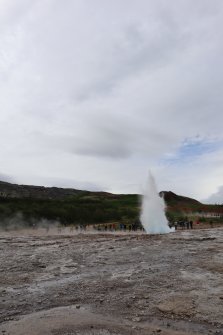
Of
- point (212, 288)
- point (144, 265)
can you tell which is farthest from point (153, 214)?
point (212, 288)

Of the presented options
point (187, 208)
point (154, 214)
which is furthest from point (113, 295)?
point (187, 208)

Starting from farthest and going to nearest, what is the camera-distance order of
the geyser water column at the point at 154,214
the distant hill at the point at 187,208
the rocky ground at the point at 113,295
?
1. the distant hill at the point at 187,208
2. the geyser water column at the point at 154,214
3. the rocky ground at the point at 113,295

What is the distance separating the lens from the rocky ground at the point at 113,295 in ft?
30.6

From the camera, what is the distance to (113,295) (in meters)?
12.1

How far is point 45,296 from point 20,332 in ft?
10.7

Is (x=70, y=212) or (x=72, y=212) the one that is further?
(x=72, y=212)

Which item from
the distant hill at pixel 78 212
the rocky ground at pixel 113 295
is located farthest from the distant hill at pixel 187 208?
the rocky ground at pixel 113 295

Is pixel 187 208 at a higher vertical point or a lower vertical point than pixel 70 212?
higher

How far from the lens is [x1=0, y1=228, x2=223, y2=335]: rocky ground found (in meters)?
9.32

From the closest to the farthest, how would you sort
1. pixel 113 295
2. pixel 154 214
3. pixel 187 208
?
pixel 113 295
pixel 154 214
pixel 187 208

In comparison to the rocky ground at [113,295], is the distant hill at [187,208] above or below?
above

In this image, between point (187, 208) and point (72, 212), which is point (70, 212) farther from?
point (187, 208)

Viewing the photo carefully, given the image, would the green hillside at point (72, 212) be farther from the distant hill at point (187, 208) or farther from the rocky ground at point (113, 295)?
the rocky ground at point (113, 295)

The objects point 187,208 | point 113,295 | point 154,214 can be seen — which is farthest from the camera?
point 187,208
